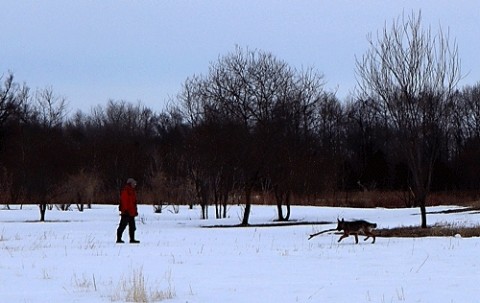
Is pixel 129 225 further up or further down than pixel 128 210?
further down

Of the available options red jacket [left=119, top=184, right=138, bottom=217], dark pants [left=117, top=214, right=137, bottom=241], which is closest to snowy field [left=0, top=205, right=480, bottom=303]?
dark pants [left=117, top=214, right=137, bottom=241]

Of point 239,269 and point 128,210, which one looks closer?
point 239,269

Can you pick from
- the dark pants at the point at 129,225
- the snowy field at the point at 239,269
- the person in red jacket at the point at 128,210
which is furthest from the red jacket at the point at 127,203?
the snowy field at the point at 239,269

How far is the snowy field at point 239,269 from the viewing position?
970 centimetres

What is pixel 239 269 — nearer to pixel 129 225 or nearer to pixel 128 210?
pixel 129 225

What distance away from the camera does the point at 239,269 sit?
514 inches

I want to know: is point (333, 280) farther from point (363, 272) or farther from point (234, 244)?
point (234, 244)

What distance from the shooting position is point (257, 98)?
1937 inches

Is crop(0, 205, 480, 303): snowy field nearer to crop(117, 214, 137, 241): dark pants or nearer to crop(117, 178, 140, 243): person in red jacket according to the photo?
crop(117, 214, 137, 241): dark pants

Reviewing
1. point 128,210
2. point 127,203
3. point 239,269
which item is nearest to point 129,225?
point 128,210

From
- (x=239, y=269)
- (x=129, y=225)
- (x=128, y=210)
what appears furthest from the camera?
(x=128, y=210)

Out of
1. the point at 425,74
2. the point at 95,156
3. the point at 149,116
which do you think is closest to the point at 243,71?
the point at 95,156

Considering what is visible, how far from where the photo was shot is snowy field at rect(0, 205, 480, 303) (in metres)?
9.70

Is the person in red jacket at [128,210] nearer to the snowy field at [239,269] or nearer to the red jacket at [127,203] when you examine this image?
the red jacket at [127,203]
